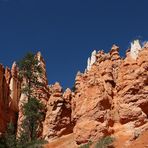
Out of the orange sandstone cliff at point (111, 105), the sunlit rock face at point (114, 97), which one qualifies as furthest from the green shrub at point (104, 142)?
the sunlit rock face at point (114, 97)

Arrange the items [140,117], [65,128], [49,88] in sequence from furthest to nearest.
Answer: [49,88], [65,128], [140,117]

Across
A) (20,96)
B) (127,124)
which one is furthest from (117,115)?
(20,96)

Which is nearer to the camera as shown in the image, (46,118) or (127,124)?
(127,124)

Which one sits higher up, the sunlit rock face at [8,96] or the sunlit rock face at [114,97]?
the sunlit rock face at [8,96]

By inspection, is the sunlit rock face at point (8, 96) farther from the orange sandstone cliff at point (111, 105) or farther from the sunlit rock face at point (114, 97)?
the sunlit rock face at point (114, 97)

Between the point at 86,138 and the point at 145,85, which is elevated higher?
the point at 145,85

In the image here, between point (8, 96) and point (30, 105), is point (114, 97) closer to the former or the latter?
point (30, 105)

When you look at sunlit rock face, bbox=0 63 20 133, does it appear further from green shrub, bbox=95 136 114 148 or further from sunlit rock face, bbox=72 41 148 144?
green shrub, bbox=95 136 114 148

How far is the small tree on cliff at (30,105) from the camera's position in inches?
2183

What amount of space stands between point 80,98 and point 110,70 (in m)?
5.41

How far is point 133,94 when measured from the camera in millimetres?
44656

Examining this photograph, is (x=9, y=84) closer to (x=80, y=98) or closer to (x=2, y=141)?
(x=2, y=141)

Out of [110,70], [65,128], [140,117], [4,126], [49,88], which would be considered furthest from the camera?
[49,88]

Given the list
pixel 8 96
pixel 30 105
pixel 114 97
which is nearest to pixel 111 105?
pixel 114 97
